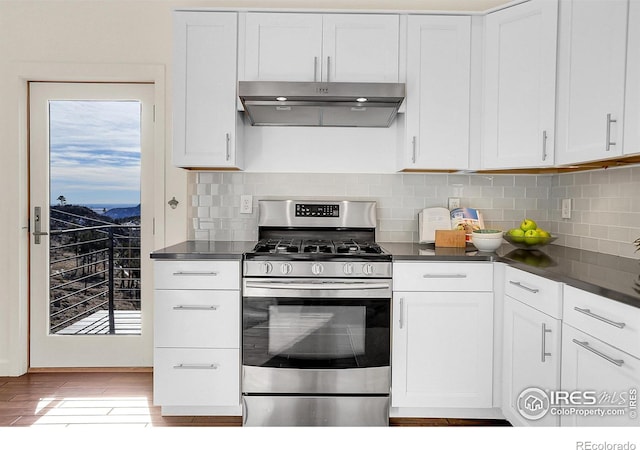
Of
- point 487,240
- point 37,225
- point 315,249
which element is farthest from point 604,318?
point 37,225

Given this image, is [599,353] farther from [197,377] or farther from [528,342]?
[197,377]

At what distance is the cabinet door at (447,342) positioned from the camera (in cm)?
254

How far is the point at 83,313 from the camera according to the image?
339 cm

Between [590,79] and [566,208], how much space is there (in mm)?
1040

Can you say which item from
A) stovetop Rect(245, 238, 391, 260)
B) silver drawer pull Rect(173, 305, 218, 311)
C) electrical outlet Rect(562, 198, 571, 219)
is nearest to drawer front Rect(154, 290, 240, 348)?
silver drawer pull Rect(173, 305, 218, 311)

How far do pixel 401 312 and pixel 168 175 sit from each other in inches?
72.1

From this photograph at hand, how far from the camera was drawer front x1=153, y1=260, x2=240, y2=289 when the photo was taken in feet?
8.36

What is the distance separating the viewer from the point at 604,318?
1599 mm

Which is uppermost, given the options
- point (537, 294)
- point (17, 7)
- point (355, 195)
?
point (17, 7)

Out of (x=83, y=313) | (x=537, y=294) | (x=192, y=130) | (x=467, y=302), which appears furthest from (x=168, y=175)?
(x=537, y=294)

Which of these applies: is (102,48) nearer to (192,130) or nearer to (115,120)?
(115,120)

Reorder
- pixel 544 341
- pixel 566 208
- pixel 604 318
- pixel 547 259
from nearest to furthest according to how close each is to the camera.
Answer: pixel 604 318
pixel 544 341
pixel 547 259
pixel 566 208

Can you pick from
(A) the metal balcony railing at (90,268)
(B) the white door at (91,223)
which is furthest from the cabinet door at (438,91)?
(A) the metal balcony railing at (90,268)

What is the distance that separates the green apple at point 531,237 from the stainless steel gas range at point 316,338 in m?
0.87
